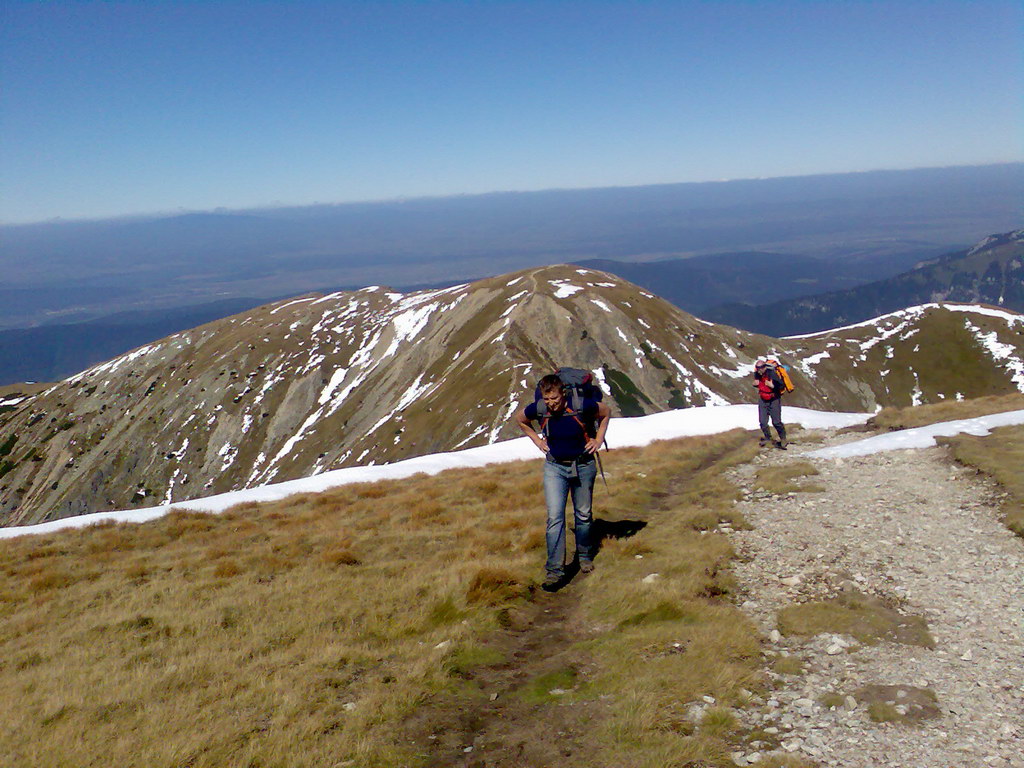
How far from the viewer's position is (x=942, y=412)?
25.2 metres

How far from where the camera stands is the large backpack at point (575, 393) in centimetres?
1030

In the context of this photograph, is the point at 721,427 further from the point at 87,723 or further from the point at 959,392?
Result: the point at 959,392

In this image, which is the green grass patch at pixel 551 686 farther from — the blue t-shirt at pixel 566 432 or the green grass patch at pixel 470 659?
the blue t-shirt at pixel 566 432

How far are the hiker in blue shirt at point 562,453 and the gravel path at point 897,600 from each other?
10.7 feet

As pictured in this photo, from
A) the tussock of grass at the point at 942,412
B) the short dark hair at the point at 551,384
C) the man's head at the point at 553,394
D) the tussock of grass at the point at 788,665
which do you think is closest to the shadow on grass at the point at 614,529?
the man's head at the point at 553,394

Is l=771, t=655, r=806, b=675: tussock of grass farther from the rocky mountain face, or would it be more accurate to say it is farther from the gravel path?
the rocky mountain face

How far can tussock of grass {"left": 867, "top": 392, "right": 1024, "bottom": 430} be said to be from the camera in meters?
23.5

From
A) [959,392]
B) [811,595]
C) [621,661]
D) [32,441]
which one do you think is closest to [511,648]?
[621,661]

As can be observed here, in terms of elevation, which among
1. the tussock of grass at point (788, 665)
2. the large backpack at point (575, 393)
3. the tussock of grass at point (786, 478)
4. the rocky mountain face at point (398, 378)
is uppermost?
the large backpack at point (575, 393)

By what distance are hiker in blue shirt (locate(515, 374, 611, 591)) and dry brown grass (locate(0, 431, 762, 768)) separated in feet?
2.97

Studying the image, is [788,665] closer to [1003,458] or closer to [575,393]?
[575,393]

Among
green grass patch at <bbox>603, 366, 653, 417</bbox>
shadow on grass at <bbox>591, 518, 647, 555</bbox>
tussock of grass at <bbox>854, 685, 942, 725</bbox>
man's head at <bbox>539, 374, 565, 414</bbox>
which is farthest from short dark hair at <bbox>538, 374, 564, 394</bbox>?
green grass patch at <bbox>603, 366, 653, 417</bbox>

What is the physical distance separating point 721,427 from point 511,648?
2533cm

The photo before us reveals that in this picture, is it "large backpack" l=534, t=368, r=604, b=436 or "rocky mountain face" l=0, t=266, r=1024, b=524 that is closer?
"large backpack" l=534, t=368, r=604, b=436
